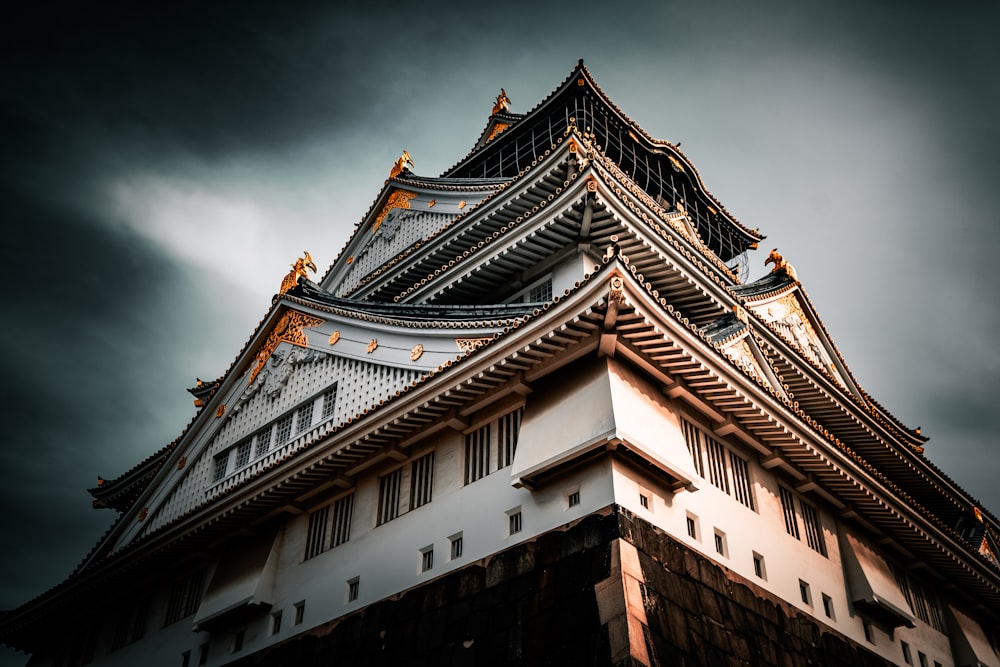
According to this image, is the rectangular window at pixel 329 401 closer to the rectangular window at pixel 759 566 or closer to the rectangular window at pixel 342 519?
the rectangular window at pixel 342 519

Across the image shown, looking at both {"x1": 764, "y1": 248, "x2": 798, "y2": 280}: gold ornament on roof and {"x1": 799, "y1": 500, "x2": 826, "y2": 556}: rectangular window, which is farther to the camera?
{"x1": 764, "y1": 248, "x2": 798, "y2": 280}: gold ornament on roof

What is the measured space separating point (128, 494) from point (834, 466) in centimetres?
2255

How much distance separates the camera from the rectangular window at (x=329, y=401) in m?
19.7

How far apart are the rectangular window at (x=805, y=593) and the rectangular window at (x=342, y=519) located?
Answer: 27.2 ft

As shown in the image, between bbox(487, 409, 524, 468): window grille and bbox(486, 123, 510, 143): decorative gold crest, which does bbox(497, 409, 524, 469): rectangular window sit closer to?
bbox(487, 409, 524, 468): window grille

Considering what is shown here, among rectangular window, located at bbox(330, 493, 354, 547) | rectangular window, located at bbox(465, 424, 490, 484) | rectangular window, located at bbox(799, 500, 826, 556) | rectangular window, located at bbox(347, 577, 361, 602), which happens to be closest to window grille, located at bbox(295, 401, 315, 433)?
rectangular window, located at bbox(330, 493, 354, 547)

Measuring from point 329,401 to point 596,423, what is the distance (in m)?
8.90

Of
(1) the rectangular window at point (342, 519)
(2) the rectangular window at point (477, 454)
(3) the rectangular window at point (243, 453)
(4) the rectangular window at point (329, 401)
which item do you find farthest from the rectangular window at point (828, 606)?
(3) the rectangular window at point (243, 453)

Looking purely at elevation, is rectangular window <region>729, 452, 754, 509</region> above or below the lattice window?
above

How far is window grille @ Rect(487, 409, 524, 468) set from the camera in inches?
565

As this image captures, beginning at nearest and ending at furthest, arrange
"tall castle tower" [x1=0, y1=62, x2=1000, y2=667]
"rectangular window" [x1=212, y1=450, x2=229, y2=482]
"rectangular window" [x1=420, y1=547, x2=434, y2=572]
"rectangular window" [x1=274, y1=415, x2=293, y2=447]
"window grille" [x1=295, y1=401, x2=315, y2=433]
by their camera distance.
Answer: "tall castle tower" [x1=0, y1=62, x2=1000, y2=667] < "rectangular window" [x1=420, y1=547, x2=434, y2=572] < "window grille" [x1=295, y1=401, x2=315, y2=433] < "rectangular window" [x1=274, y1=415, x2=293, y2=447] < "rectangular window" [x1=212, y1=450, x2=229, y2=482]

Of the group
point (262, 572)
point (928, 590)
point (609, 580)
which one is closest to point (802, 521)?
point (928, 590)

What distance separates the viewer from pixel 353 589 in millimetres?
15289

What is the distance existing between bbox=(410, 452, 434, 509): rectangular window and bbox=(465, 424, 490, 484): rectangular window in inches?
34.5
